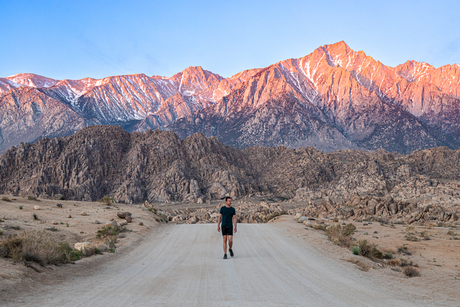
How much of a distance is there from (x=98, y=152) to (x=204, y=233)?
76.3 metres

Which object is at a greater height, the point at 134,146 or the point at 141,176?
the point at 134,146

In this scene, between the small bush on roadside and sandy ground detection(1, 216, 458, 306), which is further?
the small bush on roadside

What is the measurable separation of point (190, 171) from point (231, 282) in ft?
274

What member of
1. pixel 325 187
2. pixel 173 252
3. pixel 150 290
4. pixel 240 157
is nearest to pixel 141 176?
pixel 240 157

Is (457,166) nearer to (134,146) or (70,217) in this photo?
(134,146)

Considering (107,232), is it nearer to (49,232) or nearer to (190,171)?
(49,232)

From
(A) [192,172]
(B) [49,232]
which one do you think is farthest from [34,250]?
(A) [192,172]

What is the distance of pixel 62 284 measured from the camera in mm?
8039

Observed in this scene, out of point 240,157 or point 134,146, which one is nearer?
point 134,146

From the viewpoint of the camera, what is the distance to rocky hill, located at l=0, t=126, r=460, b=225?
75.7 metres

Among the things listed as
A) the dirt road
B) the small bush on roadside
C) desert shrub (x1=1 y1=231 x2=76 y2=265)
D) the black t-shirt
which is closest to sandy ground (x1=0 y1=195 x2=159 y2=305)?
desert shrub (x1=1 y1=231 x2=76 y2=265)

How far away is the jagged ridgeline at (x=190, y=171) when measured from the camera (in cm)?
7612

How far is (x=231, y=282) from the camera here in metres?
8.58

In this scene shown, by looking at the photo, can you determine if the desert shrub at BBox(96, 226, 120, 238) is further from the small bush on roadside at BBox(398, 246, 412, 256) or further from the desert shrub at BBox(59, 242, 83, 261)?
the small bush on roadside at BBox(398, 246, 412, 256)
